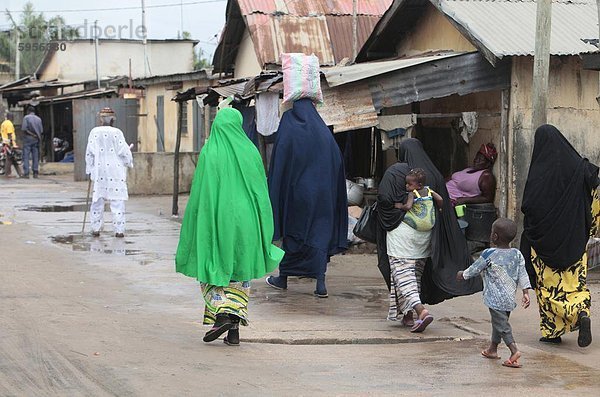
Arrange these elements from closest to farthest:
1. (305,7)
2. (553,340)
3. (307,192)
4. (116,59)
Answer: (553,340)
(307,192)
(305,7)
(116,59)

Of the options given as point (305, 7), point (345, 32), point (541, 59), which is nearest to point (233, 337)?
point (541, 59)

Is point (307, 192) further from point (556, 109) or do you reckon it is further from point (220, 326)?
point (556, 109)

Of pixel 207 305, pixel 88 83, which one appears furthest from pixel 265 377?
pixel 88 83

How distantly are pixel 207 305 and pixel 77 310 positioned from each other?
64.4 inches

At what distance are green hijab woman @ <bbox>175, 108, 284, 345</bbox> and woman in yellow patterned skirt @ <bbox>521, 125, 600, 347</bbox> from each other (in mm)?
2081

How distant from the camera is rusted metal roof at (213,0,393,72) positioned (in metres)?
19.3

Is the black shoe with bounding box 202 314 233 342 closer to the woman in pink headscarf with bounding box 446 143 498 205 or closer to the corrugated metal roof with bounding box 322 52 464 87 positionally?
the corrugated metal roof with bounding box 322 52 464 87

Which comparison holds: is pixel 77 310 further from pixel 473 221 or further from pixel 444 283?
pixel 473 221

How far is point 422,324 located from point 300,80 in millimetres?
2893

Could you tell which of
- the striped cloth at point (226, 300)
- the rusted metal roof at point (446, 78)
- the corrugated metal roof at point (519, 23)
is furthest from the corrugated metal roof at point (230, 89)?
the striped cloth at point (226, 300)

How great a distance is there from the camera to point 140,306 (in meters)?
8.88

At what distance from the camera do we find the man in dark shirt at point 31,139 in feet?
86.5

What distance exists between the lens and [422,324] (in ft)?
26.2

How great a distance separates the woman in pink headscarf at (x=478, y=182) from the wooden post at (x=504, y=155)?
34 cm
